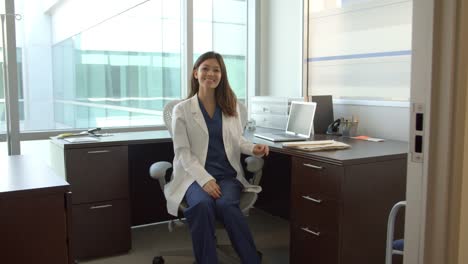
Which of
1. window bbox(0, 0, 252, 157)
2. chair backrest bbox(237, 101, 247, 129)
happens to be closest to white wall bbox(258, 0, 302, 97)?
window bbox(0, 0, 252, 157)

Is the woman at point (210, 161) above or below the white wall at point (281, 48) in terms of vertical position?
below

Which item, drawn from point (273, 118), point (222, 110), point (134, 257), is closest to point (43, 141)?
point (134, 257)

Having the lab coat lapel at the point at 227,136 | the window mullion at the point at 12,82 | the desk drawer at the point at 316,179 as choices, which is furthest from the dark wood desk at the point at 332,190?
the window mullion at the point at 12,82

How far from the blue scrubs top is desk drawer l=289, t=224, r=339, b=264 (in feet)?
1.60

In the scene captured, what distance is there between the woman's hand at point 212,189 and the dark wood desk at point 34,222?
3.04ft

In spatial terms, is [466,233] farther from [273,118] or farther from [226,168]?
[273,118]

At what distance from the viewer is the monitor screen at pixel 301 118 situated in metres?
3.06

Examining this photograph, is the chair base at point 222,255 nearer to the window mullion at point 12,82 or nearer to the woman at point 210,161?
the woman at point 210,161

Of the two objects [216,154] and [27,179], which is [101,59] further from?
[27,179]

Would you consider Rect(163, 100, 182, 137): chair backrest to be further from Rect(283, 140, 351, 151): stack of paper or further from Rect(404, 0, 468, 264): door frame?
Rect(404, 0, 468, 264): door frame

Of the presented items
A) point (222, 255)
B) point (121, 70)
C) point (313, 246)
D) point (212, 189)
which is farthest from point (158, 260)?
point (121, 70)

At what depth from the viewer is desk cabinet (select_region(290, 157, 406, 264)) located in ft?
7.48

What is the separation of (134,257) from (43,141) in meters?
1.16

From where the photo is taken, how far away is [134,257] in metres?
2.98
